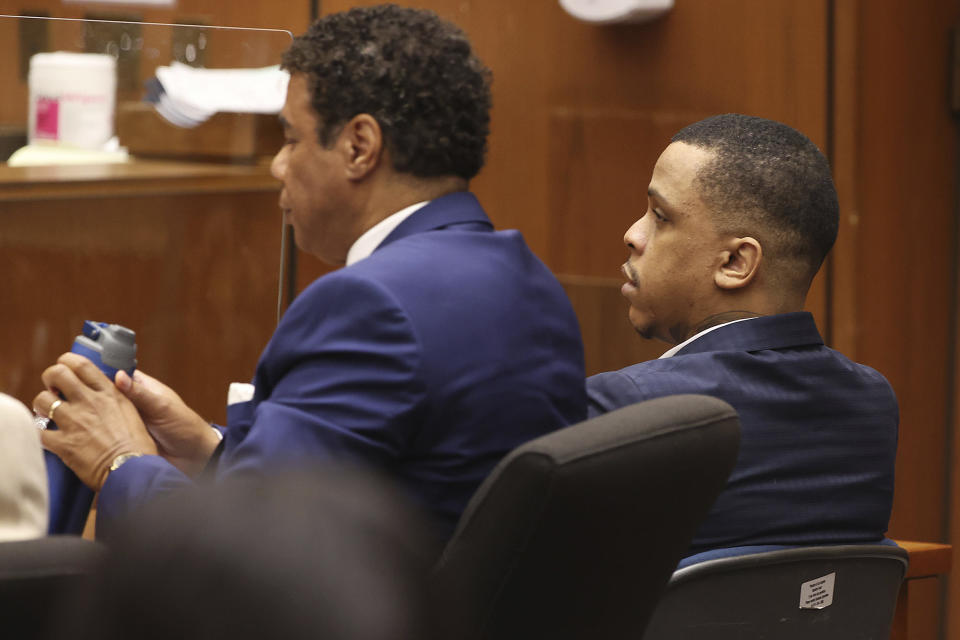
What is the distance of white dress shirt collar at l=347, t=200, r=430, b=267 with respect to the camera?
56.2 inches

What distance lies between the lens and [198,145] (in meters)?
1.95

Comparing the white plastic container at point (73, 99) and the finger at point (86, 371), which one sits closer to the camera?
the finger at point (86, 371)

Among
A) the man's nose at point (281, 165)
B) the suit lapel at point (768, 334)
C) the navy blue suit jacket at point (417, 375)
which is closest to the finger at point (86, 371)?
the navy blue suit jacket at point (417, 375)

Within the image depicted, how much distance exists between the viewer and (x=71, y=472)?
1.43 meters

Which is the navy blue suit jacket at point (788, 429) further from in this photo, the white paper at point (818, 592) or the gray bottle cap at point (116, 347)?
the gray bottle cap at point (116, 347)

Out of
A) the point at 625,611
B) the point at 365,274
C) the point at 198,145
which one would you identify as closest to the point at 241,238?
the point at 198,145

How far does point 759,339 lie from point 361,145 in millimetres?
501

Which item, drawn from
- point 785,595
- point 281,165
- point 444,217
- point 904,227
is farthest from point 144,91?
point 904,227

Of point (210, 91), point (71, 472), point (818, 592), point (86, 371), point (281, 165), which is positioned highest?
point (210, 91)

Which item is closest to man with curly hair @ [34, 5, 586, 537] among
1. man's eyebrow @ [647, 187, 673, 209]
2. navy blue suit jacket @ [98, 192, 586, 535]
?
navy blue suit jacket @ [98, 192, 586, 535]

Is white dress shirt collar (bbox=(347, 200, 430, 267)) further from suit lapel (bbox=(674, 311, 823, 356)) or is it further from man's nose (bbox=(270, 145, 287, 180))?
suit lapel (bbox=(674, 311, 823, 356))

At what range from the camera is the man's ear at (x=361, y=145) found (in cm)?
142

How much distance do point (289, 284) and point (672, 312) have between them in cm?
108

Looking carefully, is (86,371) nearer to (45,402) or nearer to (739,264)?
(45,402)
